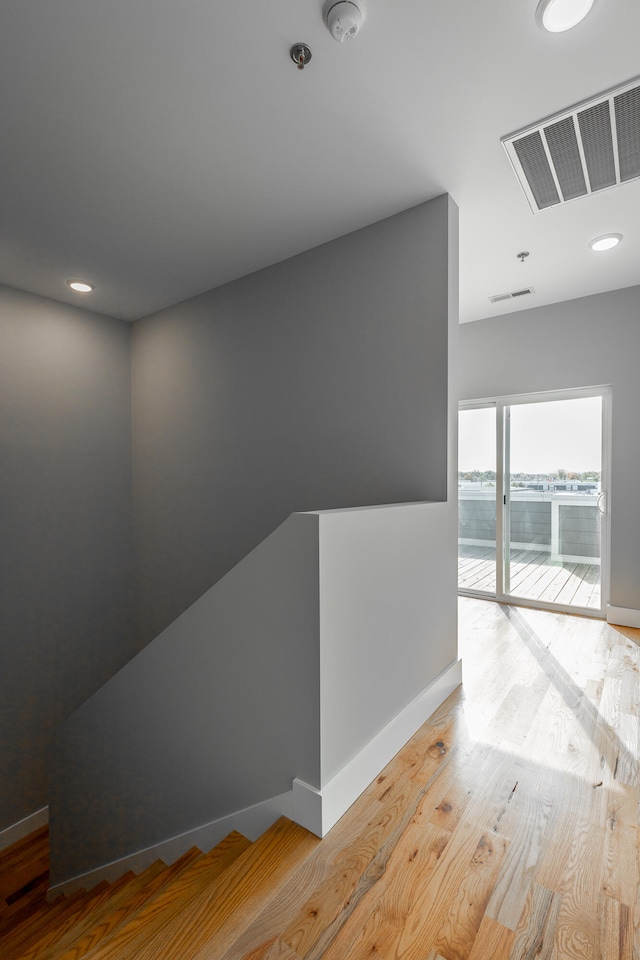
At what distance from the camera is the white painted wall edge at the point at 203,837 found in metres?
1.49

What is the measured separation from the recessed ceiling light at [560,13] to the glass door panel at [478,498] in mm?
→ 2929

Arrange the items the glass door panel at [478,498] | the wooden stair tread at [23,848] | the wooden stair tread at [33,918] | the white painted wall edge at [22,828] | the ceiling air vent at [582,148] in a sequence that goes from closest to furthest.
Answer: the ceiling air vent at [582,148]
the wooden stair tread at [33,918]
the wooden stair tread at [23,848]
the white painted wall edge at [22,828]
the glass door panel at [478,498]

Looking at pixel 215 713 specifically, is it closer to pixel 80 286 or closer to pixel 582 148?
pixel 582 148

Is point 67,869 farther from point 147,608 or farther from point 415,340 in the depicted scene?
point 415,340

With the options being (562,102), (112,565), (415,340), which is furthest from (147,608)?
(562,102)

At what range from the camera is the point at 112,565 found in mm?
4082

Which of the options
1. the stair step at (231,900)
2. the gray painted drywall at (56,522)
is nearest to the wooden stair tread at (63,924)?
the stair step at (231,900)

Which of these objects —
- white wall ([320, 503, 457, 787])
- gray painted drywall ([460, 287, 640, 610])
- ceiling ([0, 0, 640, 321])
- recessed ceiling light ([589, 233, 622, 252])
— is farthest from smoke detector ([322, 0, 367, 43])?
gray painted drywall ([460, 287, 640, 610])

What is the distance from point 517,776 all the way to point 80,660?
3.59 m

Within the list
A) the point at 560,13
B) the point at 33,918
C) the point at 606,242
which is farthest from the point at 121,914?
the point at 606,242

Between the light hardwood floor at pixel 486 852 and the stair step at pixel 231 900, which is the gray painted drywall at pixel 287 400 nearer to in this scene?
the light hardwood floor at pixel 486 852

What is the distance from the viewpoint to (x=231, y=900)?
1.18 metres

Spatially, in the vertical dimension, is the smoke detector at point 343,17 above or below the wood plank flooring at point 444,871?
above

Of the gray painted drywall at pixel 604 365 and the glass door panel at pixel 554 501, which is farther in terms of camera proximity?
the glass door panel at pixel 554 501
